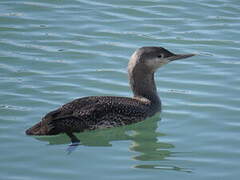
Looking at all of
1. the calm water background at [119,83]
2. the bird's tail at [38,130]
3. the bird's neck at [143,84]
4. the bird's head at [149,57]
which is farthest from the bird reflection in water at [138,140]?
the bird's head at [149,57]

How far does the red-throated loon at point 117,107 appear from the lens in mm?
8672

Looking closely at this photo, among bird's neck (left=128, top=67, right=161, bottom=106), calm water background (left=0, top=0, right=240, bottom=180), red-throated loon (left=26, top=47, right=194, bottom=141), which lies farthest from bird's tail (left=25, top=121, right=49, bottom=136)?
bird's neck (left=128, top=67, right=161, bottom=106)

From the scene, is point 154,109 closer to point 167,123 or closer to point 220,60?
point 167,123

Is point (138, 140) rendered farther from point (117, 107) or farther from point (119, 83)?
point (119, 83)

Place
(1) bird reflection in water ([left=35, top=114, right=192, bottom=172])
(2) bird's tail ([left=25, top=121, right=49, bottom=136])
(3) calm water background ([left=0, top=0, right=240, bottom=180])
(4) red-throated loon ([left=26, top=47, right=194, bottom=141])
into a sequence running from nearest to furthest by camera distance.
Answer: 1. (3) calm water background ([left=0, top=0, right=240, bottom=180])
2. (1) bird reflection in water ([left=35, top=114, right=192, bottom=172])
3. (2) bird's tail ([left=25, top=121, right=49, bottom=136])
4. (4) red-throated loon ([left=26, top=47, right=194, bottom=141])

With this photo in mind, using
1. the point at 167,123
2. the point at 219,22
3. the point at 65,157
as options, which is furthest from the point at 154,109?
the point at 219,22

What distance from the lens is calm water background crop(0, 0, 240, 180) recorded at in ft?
26.4

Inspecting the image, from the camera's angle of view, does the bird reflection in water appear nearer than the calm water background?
No

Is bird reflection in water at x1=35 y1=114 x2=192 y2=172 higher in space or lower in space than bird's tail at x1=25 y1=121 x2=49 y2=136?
lower

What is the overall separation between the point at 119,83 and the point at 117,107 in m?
1.39

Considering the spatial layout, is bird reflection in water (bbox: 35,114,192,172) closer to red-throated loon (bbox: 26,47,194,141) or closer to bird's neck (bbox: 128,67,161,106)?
red-throated loon (bbox: 26,47,194,141)

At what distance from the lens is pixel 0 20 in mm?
12945

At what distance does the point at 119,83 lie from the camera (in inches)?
418

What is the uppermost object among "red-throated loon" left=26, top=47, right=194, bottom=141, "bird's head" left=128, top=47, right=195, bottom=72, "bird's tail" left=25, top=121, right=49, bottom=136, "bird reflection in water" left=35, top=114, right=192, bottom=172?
"bird's head" left=128, top=47, right=195, bottom=72
